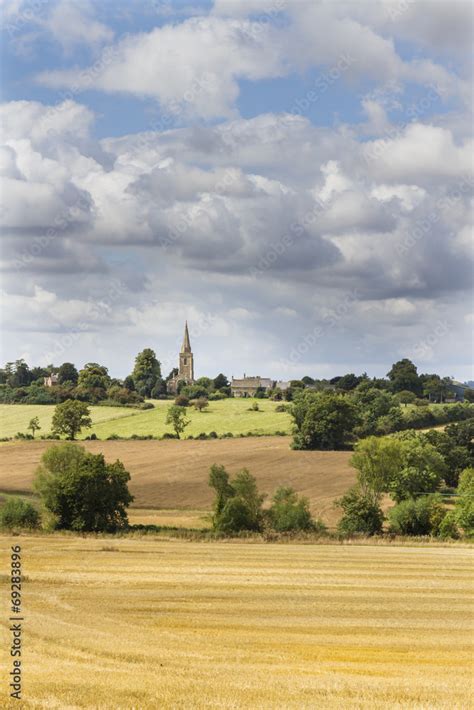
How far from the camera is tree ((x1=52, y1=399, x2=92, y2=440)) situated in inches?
5310

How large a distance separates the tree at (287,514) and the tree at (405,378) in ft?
390

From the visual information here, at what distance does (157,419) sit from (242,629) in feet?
393

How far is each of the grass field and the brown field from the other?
2647 cm

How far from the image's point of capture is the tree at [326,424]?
12025 cm

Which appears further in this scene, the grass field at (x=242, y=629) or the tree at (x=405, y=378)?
the tree at (x=405, y=378)

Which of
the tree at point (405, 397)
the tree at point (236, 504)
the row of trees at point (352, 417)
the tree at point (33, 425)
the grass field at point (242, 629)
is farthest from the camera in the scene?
the tree at point (405, 397)

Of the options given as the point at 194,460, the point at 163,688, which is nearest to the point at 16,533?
the point at 163,688

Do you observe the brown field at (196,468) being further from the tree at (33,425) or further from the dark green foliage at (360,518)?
the tree at (33,425)

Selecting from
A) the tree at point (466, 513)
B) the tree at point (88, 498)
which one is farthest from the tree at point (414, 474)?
the tree at point (88, 498)

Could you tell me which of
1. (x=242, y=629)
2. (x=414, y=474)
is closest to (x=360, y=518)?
(x=414, y=474)

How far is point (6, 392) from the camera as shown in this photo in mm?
188250

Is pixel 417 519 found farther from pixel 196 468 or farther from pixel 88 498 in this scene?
pixel 196 468

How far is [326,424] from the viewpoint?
12062cm

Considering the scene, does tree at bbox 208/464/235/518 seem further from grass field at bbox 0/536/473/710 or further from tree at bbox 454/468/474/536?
tree at bbox 454/468/474/536
